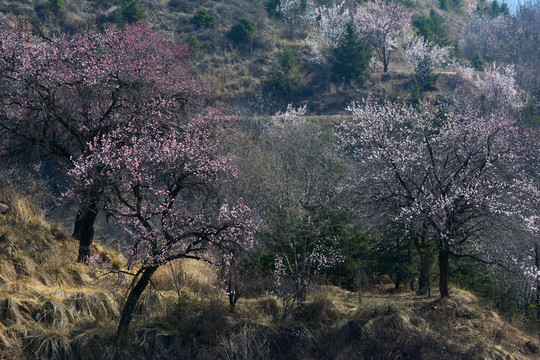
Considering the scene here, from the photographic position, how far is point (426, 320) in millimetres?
9516

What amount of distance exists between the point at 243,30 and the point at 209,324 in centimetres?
3963

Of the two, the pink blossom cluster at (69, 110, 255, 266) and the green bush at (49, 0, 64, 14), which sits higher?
the green bush at (49, 0, 64, 14)

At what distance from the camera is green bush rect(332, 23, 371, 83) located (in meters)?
41.0

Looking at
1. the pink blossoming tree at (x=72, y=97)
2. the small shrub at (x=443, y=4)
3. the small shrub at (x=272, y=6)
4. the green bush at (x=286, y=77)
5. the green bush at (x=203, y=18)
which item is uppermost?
the small shrub at (x=443, y=4)

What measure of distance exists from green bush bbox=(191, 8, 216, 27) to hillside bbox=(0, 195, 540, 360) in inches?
1479

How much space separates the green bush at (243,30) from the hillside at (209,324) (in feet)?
124

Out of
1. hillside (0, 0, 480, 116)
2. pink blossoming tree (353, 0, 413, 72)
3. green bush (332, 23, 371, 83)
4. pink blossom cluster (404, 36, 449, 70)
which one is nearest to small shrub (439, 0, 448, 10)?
pink blossoming tree (353, 0, 413, 72)

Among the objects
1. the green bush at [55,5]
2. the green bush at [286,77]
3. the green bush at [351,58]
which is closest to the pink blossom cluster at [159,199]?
the green bush at [286,77]

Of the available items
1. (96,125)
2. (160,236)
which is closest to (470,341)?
(160,236)

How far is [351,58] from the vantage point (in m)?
41.9

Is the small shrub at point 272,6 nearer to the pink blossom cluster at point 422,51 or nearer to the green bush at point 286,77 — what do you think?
the green bush at point 286,77

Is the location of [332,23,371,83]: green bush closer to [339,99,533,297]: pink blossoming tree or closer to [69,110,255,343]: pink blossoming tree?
[339,99,533,297]: pink blossoming tree

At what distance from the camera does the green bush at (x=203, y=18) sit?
4434cm

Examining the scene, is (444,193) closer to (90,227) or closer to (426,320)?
(426,320)
